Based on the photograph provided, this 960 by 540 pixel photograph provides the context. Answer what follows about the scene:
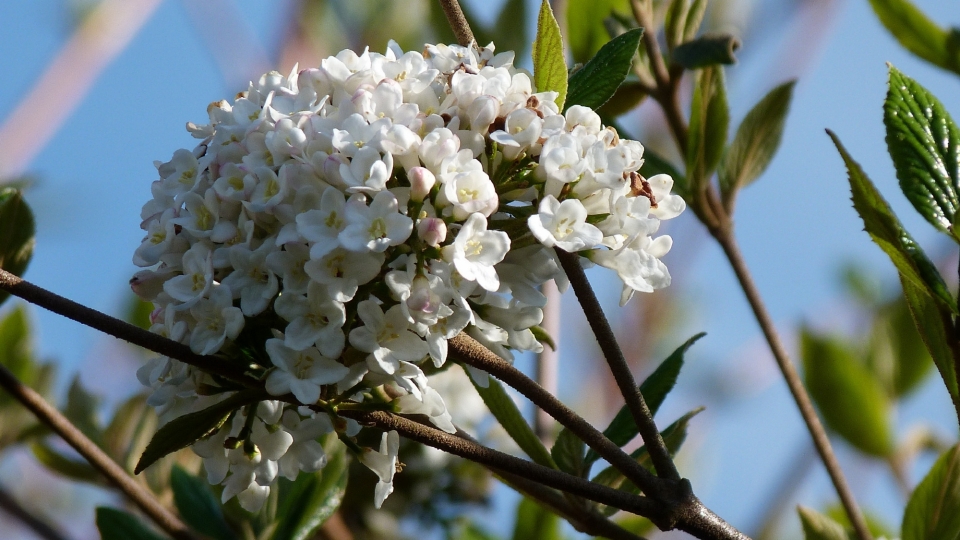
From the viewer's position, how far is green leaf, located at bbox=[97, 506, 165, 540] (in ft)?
5.46

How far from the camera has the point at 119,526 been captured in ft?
5.55

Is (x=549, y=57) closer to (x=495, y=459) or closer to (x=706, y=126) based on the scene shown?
(x=495, y=459)

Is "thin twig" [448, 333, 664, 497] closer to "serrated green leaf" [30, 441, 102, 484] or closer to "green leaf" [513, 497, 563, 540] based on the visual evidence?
"green leaf" [513, 497, 563, 540]

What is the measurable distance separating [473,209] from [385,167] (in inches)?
4.1

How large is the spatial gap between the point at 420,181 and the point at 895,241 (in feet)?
1.80

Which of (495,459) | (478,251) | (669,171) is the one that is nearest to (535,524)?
(669,171)

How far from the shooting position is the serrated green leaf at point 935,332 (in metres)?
1.22

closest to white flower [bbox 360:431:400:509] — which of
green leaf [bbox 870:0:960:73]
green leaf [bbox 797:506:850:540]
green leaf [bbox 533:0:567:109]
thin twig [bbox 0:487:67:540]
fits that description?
green leaf [bbox 533:0:567:109]

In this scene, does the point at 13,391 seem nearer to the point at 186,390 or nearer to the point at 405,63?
the point at 186,390

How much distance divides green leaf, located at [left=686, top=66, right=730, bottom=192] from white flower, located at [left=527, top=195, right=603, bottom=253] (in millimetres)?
734

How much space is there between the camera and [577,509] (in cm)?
142

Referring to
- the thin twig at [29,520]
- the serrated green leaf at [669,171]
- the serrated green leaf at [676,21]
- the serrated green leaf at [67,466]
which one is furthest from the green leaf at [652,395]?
the serrated green leaf at [67,466]

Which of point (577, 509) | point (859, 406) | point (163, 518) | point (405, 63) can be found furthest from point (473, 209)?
point (859, 406)

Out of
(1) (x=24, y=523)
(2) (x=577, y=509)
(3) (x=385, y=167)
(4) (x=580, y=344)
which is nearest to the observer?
(3) (x=385, y=167)
